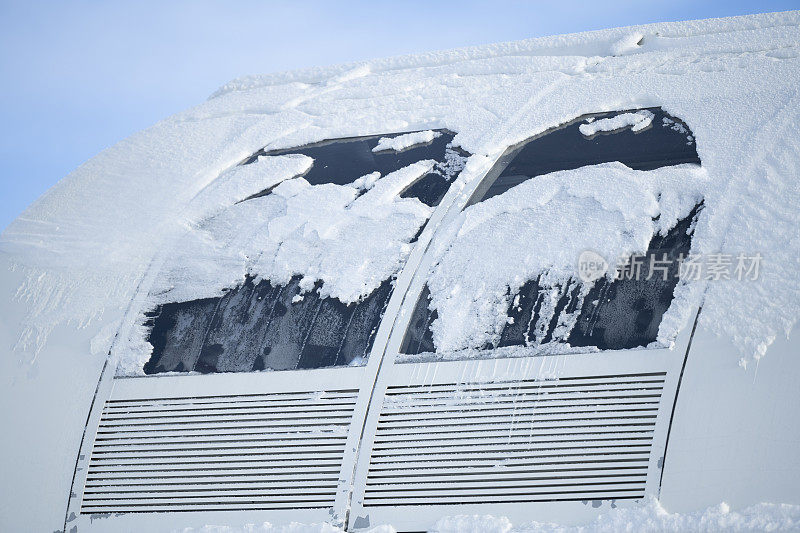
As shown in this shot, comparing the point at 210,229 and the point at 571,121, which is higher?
the point at 571,121

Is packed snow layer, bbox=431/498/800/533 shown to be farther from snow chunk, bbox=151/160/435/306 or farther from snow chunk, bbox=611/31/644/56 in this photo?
snow chunk, bbox=611/31/644/56

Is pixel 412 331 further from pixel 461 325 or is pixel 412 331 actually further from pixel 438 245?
pixel 438 245

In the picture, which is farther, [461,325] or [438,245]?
[438,245]

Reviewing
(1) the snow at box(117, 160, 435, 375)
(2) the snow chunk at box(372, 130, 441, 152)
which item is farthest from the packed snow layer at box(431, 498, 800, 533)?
(2) the snow chunk at box(372, 130, 441, 152)


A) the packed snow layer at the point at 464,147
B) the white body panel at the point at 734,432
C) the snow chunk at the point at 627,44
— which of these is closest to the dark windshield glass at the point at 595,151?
the packed snow layer at the point at 464,147

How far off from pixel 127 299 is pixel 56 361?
32.4 inches

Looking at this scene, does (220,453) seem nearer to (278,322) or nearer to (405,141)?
(278,322)

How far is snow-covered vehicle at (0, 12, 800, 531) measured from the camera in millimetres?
5527

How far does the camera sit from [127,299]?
300 inches

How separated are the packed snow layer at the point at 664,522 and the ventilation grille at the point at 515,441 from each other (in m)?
0.15

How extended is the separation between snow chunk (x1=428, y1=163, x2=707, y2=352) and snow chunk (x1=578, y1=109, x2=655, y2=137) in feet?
2.61

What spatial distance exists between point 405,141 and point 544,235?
8.39 ft

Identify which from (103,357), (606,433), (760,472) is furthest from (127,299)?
(760,472)

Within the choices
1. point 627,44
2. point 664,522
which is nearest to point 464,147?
point 627,44
